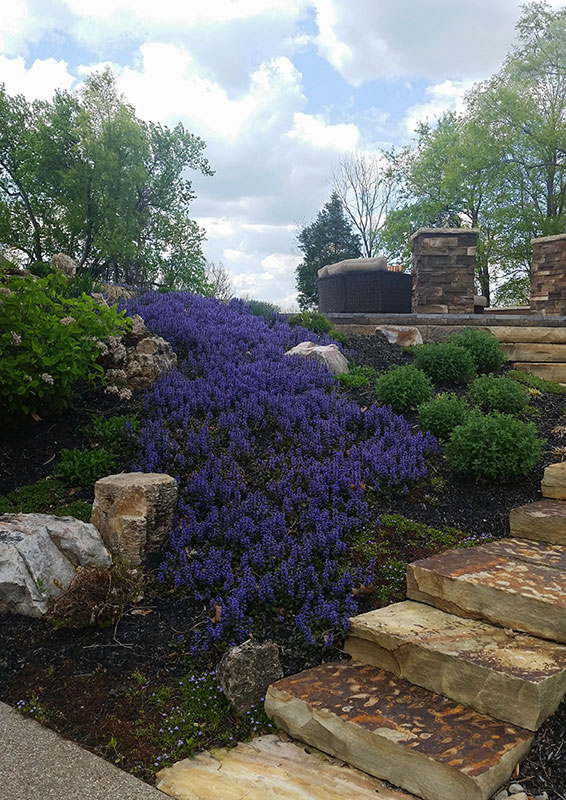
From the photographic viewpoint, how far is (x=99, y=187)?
19.0 meters

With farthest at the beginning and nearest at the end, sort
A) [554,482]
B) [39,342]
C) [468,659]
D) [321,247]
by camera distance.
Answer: [321,247], [39,342], [554,482], [468,659]

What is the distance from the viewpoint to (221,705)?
9.33ft

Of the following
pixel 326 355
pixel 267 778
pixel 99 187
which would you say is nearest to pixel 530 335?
pixel 326 355

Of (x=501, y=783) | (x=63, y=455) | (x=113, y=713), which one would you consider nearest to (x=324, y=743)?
(x=501, y=783)

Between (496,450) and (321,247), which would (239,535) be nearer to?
(496,450)

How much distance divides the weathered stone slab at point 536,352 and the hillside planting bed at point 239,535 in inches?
106

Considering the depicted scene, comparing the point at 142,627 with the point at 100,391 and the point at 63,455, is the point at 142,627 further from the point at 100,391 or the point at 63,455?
the point at 100,391

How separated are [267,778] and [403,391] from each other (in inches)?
162

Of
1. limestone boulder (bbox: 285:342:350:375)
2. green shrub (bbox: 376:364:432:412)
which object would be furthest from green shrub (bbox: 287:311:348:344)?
green shrub (bbox: 376:364:432:412)

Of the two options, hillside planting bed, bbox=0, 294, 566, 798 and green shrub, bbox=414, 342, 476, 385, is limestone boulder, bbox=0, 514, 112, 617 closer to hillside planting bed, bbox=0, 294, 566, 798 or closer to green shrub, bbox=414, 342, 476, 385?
hillside planting bed, bbox=0, 294, 566, 798

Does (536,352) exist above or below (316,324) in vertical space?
below

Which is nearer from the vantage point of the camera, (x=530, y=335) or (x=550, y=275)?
(x=530, y=335)

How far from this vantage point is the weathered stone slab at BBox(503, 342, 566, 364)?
358 inches

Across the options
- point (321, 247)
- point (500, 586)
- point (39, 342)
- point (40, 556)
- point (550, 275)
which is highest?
point (321, 247)
